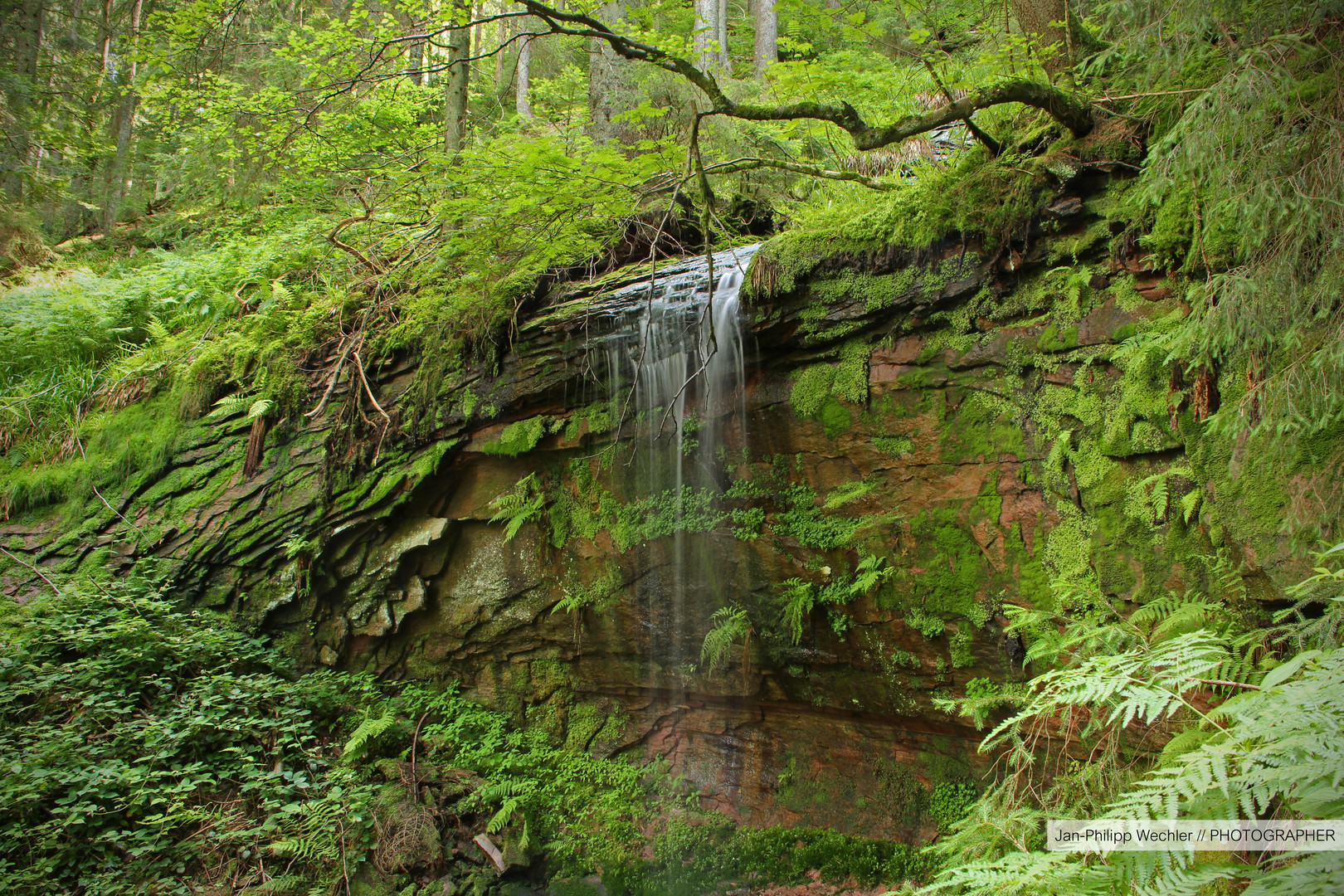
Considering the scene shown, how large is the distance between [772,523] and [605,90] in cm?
544

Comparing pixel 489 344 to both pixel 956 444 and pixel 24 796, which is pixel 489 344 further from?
pixel 24 796

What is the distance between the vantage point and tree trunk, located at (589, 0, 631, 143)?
25.0 feet

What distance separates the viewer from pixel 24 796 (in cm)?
452

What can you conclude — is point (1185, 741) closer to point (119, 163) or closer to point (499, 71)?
point (499, 71)

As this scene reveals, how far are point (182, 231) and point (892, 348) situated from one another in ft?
45.0

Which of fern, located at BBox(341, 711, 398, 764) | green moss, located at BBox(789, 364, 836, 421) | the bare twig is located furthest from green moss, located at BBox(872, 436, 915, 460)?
the bare twig

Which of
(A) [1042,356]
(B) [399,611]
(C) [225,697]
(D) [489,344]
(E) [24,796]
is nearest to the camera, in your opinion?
(A) [1042,356]

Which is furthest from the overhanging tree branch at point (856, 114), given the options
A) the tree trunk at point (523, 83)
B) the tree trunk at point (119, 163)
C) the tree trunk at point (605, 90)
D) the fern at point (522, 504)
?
the tree trunk at point (119, 163)

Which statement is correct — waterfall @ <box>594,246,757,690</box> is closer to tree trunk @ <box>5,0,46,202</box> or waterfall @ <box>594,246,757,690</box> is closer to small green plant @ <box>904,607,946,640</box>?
small green plant @ <box>904,607,946,640</box>

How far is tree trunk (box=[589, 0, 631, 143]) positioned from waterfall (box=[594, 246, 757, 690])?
2.78 metres

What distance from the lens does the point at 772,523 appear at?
17.7 feet

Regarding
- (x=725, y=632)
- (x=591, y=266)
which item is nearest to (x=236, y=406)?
(x=591, y=266)

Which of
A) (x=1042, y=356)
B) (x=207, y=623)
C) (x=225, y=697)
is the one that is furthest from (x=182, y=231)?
(x=1042, y=356)

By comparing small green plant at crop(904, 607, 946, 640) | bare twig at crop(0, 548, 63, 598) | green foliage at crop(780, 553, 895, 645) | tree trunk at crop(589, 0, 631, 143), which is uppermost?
tree trunk at crop(589, 0, 631, 143)
